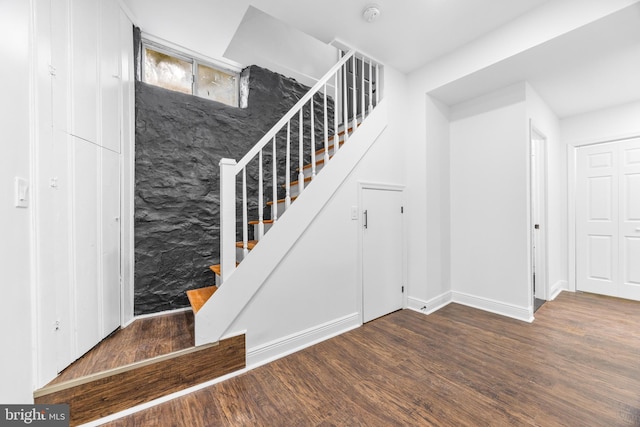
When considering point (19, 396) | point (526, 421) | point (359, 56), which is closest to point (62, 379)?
point (19, 396)

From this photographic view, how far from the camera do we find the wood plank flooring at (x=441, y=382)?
1485 millimetres

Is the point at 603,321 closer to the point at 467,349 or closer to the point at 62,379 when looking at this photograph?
the point at 467,349

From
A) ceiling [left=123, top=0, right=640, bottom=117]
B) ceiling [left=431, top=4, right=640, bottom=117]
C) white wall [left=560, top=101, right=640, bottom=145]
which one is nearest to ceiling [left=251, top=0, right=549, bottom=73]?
ceiling [left=123, top=0, right=640, bottom=117]

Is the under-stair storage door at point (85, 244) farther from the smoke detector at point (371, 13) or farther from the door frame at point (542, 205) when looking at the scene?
the door frame at point (542, 205)

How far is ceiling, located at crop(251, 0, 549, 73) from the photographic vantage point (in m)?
2.17

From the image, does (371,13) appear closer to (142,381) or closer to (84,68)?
(84,68)

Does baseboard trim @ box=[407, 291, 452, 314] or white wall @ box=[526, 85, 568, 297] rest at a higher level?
white wall @ box=[526, 85, 568, 297]

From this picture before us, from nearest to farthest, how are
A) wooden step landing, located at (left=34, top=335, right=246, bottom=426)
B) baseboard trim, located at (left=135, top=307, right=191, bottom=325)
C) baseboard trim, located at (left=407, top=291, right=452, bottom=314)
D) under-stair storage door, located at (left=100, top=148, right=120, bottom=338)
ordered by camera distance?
wooden step landing, located at (left=34, top=335, right=246, bottom=426) → under-stair storage door, located at (left=100, top=148, right=120, bottom=338) → baseboard trim, located at (left=135, top=307, right=191, bottom=325) → baseboard trim, located at (left=407, top=291, right=452, bottom=314)

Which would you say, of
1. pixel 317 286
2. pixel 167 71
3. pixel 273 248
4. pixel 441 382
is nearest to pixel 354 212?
pixel 317 286

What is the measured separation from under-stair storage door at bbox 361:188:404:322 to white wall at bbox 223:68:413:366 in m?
0.15

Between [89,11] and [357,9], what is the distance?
204 centimetres

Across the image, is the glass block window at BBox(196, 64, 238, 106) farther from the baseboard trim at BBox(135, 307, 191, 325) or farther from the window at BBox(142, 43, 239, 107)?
the baseboard trim at BBox(135, 307, 191, 325)

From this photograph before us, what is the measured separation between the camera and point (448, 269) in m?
3.37

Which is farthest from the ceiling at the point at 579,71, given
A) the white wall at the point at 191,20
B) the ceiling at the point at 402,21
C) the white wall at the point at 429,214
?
the white wall at the point at 191,20
